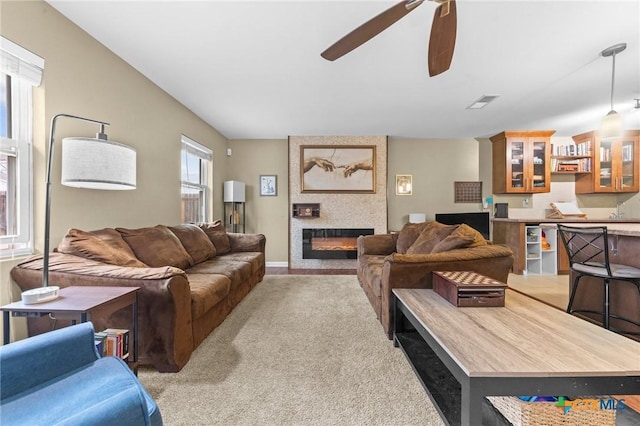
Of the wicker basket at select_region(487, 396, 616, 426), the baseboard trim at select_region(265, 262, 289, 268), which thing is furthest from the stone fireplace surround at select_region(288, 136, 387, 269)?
the wicker basket at select_region(487, 396, 616, 426)

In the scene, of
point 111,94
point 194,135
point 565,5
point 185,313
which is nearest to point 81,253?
point 185,313

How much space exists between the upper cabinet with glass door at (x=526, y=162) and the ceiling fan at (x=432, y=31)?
3.99m

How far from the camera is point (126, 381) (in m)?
0.92

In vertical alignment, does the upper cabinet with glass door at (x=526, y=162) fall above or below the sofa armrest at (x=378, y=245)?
above

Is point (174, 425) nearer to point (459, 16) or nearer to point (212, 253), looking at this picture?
point (212, 253)

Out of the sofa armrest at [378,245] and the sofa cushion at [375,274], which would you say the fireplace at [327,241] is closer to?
the sofa armrest at [378,245]

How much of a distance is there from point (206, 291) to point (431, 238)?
7.23ft

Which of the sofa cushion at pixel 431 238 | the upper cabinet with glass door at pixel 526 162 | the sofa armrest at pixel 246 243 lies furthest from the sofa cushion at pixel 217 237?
the upper cabinet with glass door at pixel 526 162

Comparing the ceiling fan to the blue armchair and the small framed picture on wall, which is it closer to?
the blue armchair

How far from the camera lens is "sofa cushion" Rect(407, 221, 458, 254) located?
2.74 m

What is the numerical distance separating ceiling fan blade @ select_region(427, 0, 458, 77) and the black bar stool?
72.5 inches

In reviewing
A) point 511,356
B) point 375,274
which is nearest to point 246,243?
point 375,274

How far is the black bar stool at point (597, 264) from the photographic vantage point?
2.11m

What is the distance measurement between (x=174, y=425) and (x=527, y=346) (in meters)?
1.71
